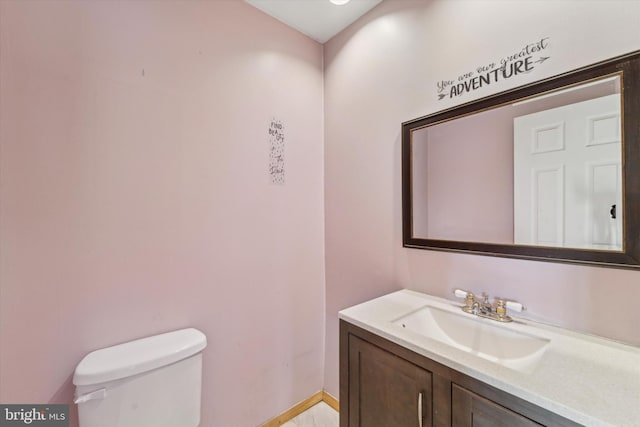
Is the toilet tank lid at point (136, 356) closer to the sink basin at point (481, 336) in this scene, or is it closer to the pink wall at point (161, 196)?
the pink wall at point (161, 196)

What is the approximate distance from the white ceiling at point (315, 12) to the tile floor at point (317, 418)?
2575mm

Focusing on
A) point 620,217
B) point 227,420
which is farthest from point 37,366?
point 620,217

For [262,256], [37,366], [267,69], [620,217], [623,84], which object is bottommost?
[37,366]

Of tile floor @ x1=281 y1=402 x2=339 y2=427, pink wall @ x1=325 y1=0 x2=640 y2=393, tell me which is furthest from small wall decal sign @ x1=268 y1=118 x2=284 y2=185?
tile floor @ x1=281 y1=402 x2=339 y2=427

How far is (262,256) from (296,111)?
983 millimetres

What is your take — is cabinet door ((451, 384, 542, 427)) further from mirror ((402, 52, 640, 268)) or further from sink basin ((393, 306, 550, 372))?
mirror ((402, 52, 640, 268))

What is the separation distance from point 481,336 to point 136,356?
55.4 inches

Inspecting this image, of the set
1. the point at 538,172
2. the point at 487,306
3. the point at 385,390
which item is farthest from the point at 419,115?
the point at 385,390

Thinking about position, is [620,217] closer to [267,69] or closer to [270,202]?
[270,202]

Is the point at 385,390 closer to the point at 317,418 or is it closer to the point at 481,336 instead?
the point at 481,336

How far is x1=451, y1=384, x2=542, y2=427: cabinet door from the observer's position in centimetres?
69

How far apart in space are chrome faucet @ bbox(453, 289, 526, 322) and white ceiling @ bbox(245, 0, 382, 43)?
1.68m

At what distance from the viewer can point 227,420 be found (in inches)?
57.6

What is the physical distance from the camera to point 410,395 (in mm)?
923
